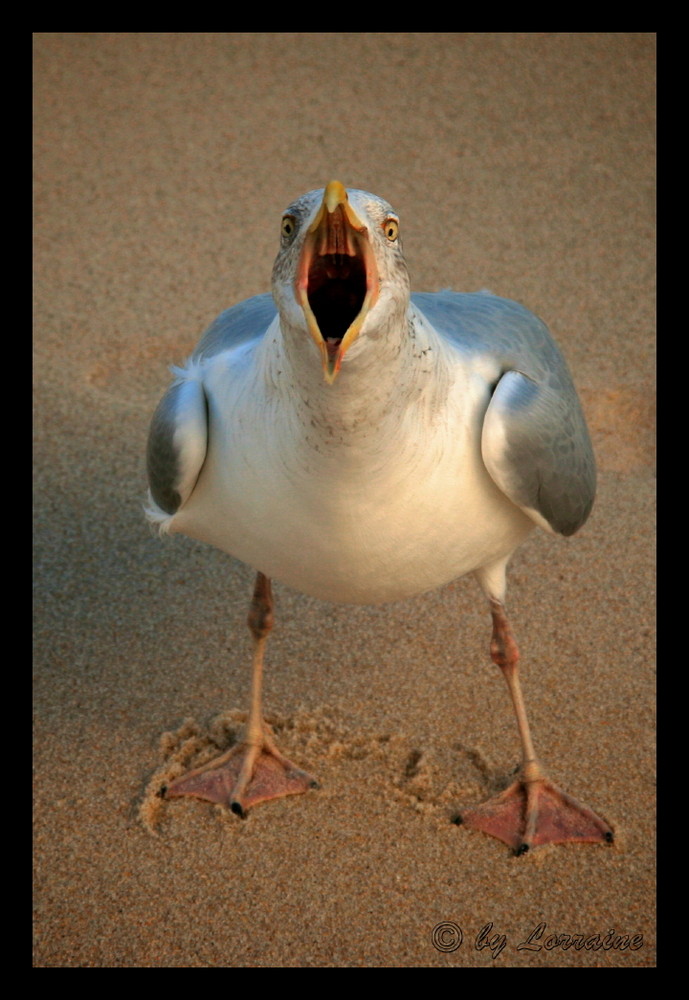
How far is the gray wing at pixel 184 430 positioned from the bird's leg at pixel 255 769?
0.50 metres

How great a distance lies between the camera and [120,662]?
11.6 feet

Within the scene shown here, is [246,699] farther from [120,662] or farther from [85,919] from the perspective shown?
[85,919]

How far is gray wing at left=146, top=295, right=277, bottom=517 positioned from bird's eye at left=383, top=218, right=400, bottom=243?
0.78 meters

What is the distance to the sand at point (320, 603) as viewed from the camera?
2.75 metres

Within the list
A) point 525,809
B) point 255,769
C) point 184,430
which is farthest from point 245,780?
point 184,430

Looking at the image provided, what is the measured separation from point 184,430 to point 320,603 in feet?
4.37

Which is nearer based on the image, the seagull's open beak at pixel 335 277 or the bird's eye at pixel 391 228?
the seagull's open beak at pixel 335 277

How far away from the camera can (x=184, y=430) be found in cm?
268

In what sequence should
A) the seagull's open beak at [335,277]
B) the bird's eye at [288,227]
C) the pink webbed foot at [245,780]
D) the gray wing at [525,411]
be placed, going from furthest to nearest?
the pink webbed foot at [245,780], the gray wing at [525,411], the bird's eye at [288,227], the seagull's open beak at [335,277]

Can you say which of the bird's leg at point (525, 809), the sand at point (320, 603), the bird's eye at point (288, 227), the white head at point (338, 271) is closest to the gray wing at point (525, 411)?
the bird's leg at point (525, 809)

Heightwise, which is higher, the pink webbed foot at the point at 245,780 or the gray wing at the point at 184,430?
the gray wing at the point at 184,430

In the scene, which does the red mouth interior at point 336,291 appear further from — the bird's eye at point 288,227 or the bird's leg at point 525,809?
the bird's leg at point 525,809

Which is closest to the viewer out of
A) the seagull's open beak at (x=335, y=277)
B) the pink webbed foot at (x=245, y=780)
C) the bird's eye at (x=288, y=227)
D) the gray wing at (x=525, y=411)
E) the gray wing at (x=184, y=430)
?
the seagull's open beak at (x=335, y=277)

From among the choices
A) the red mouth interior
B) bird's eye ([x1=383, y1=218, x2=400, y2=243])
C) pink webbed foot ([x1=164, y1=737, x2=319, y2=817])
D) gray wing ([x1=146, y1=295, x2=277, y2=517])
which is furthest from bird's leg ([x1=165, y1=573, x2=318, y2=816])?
bird's eye ([x1=383, y1=218, x2=400, y2=243])
